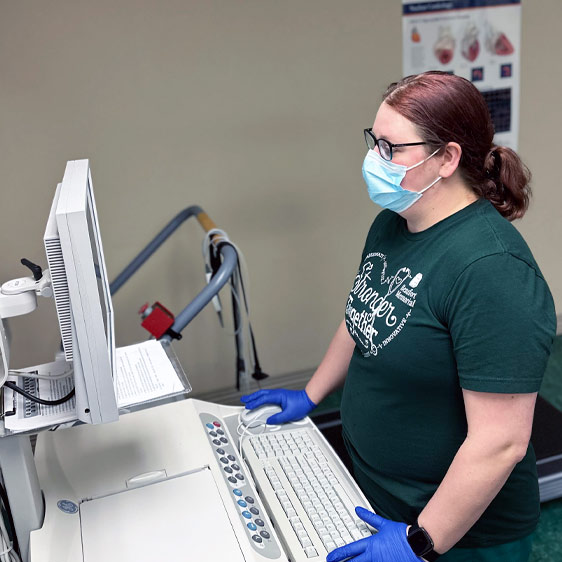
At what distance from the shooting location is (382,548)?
1.08 metres

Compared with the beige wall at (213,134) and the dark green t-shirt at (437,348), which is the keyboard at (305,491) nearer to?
the dark green t-shirt at (437,348)

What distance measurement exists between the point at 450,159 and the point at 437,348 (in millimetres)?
348

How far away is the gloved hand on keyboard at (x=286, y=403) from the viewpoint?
1490 millimetres

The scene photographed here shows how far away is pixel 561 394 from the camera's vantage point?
2891 millimetres

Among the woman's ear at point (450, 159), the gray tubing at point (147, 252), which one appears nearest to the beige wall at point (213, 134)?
the gray tubing at point (147, 252)

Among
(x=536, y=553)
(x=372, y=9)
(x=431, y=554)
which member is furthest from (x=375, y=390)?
(x=372, y=9)

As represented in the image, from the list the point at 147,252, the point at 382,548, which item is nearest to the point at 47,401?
the point at 382,548

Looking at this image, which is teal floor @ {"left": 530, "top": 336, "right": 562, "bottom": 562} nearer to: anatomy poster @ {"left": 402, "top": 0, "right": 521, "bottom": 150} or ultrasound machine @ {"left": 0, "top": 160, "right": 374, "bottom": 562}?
Result: ultrasound machine @ {"left": 0, "top": 160, "right": 374, "bottom": 562}

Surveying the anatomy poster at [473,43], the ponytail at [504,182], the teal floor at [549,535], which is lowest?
the teal floor at [549,535]

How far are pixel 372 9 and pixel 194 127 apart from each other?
886mm

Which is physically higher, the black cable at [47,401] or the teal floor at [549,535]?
the black cable at [47,401]

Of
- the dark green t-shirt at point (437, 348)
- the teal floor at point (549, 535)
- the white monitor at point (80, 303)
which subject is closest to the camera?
the white monitor at point (80, 303)

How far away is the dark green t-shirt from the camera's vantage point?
3.48ft

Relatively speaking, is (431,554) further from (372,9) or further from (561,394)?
(372,9)
